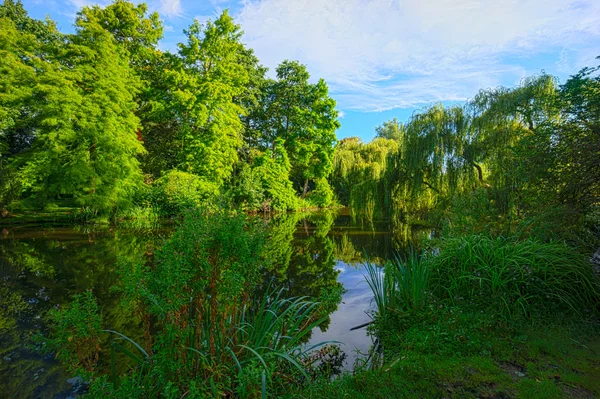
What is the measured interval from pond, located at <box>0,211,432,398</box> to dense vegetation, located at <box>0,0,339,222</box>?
8.92 ft

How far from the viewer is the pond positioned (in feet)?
11.4

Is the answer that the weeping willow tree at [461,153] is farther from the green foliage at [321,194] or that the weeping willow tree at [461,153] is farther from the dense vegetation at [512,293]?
the green foliage at [321,194]

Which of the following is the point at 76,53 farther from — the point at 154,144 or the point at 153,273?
the point at 153,273

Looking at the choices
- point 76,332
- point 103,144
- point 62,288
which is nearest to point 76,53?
point 103,144

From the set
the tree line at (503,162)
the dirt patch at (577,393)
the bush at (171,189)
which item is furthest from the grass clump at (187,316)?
the bush at (171,189)

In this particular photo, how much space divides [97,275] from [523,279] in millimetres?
7800

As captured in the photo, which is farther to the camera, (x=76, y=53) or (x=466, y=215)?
(x=76, y=53)

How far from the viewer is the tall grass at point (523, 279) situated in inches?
142

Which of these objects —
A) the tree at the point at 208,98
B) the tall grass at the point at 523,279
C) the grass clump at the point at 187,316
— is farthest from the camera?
the tree at the point at 208,98

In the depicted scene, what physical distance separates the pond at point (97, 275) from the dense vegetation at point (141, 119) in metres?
2.72

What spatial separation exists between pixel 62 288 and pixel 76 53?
14.0 meters

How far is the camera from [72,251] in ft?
30.7

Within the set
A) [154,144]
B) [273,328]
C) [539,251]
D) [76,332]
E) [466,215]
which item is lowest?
[273,328]

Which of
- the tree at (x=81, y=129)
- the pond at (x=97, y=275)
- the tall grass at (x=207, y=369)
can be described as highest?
the tree at (x=81, y=129)
